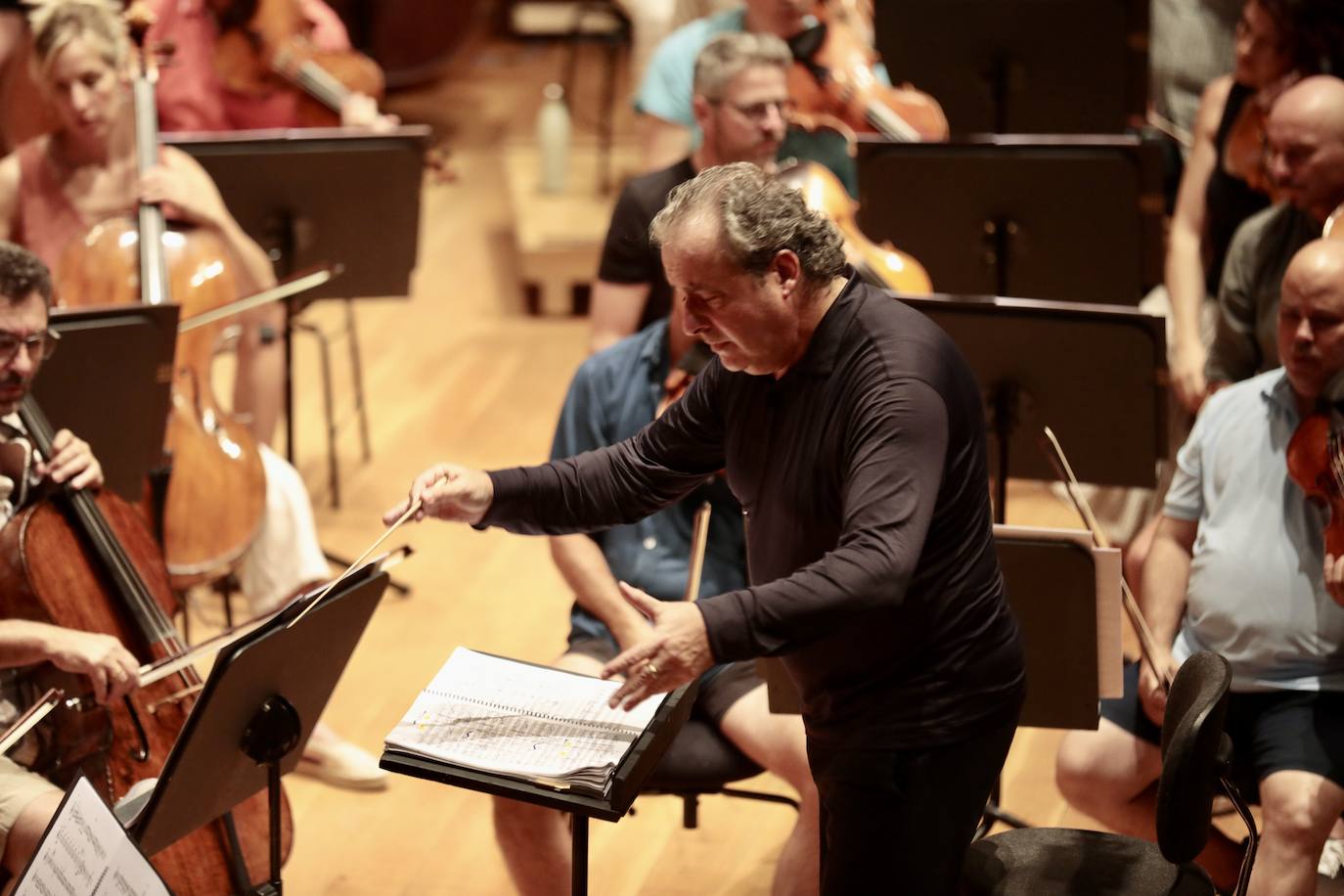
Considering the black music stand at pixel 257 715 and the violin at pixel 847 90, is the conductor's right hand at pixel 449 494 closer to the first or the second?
the black music stand at pixel 257 715

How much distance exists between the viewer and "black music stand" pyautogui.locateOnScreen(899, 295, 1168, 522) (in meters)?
2.82

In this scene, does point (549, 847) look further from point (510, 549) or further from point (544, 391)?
point (544, 391)

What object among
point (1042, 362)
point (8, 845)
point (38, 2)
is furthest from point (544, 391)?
point (8, 845)

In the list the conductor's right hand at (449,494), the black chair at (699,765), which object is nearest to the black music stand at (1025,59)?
the black chair at (699,765)

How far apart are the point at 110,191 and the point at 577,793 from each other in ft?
7.26

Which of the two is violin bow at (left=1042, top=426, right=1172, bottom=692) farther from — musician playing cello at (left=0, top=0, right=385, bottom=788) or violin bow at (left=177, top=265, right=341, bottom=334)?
musician playing cello at (left=0, top=0, right=385, bottom=788)

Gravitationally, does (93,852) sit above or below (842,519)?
below

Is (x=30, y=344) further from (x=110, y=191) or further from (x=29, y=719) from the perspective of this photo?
(x=110, y=191)

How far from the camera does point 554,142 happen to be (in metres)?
6.59

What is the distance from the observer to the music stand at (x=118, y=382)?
9.48 ft

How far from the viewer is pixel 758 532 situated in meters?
2.16

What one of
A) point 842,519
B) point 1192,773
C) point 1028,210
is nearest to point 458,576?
point 1028,210

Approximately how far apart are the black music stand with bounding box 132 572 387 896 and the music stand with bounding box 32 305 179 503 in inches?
32.4

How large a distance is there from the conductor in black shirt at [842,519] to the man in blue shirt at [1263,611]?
63 centimetres
